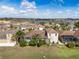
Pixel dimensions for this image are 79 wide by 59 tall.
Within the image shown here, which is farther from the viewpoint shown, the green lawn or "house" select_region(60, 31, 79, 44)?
"house" select_region(60, 31, 79, 44)

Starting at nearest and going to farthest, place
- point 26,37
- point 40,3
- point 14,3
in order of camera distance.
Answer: point 40,3
point 14,3
point 26,37

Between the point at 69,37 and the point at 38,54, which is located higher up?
the point at 69,37

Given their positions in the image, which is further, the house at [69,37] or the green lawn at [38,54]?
the house at [69,37]

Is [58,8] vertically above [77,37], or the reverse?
[58,8]

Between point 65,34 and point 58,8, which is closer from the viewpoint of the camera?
point 58,8

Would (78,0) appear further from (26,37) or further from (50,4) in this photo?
(26,37)

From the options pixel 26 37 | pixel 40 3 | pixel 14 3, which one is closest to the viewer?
pixel 40 3

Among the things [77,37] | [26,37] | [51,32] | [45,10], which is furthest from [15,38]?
[77,37]

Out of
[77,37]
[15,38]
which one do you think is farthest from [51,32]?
[15,38]

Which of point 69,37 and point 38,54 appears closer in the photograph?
point 38,54
